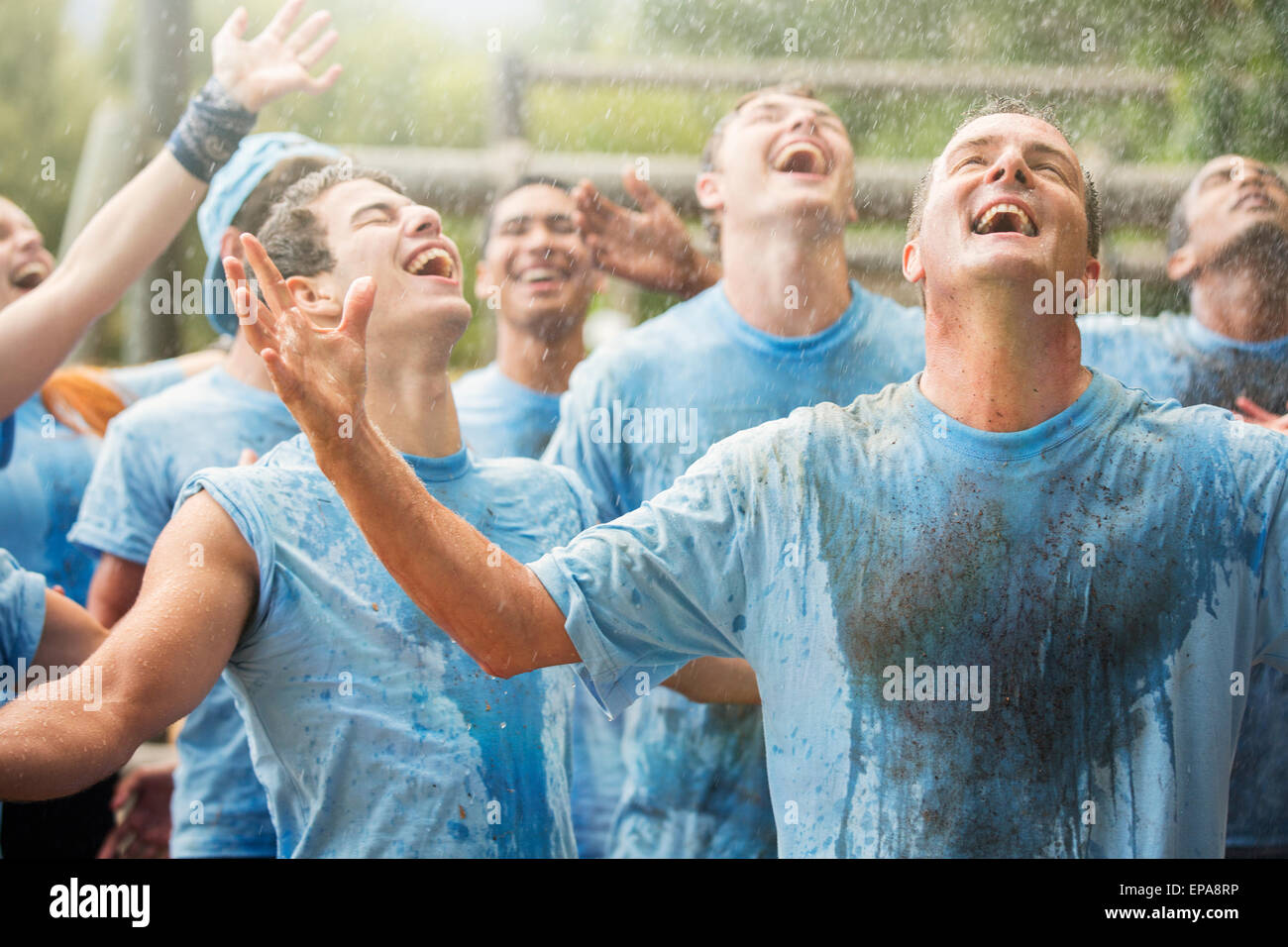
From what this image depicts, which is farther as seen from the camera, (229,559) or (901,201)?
(901,201)

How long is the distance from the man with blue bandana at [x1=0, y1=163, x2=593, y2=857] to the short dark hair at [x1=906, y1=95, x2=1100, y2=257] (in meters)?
1.01

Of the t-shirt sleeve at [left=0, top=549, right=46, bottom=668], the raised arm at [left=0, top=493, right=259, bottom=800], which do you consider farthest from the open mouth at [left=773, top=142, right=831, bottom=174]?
the t-shirt sleeve at [left=0, top=549, right=46, bottom=668]

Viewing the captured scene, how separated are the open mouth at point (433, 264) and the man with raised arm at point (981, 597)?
1.75 feet

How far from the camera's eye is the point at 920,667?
2.29 meters

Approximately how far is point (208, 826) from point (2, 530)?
3.10ft

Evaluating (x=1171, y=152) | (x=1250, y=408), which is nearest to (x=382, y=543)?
(x=1250, y=408)

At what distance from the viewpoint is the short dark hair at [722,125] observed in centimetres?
300

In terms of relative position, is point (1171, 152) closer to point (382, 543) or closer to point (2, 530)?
point (382, 543)

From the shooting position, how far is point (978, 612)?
2.33 m

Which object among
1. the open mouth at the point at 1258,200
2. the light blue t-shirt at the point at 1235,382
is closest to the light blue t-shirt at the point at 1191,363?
the light blue t-shirt at the point at 1235,382

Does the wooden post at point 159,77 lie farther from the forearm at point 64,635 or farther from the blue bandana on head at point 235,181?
the forearm at point 64,635

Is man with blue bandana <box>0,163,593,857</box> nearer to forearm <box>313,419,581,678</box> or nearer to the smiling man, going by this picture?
forearm <box>313,419,581,678</box>

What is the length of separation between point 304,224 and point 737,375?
3.52 ft
